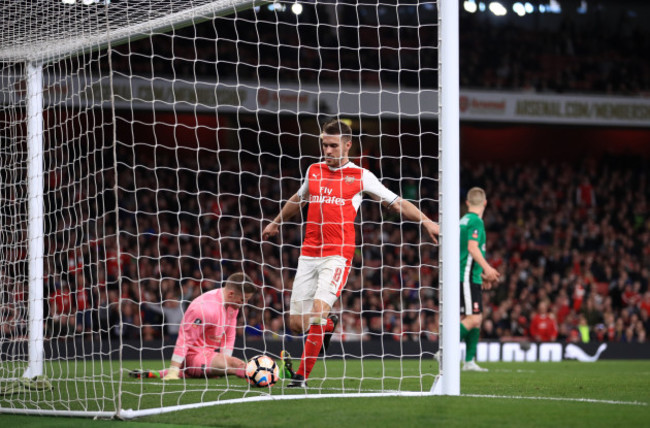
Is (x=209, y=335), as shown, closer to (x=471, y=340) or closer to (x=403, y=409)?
(x=471, y=340)

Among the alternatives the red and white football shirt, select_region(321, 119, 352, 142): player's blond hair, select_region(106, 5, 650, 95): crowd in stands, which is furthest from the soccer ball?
select_region(106, 5, 650, 95): crowd in stands

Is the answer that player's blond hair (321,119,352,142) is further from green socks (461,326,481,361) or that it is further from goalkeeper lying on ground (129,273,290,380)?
green socks (461,326,481,361)

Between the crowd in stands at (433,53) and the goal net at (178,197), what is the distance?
112 millimetres

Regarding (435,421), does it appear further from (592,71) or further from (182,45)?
(592,71)

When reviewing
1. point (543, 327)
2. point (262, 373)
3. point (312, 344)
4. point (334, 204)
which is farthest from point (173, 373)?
point (543, 327)

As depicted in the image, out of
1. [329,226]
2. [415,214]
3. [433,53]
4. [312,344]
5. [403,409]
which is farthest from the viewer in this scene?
[433,53]

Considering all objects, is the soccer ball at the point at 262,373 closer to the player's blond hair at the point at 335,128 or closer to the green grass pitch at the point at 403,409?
the green grass pitch at the point at 403,409

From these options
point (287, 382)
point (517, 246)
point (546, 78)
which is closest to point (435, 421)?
point (287, 382)

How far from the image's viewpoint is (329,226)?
7.09 metres

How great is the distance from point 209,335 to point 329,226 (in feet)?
7.35

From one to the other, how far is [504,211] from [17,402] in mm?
17527

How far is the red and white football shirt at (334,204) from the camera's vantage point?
705cm

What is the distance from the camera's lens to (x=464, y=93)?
21.7 metres

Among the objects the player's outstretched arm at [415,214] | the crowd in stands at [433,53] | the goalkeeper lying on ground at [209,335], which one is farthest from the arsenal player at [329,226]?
the crowd in stands at [433,53]
